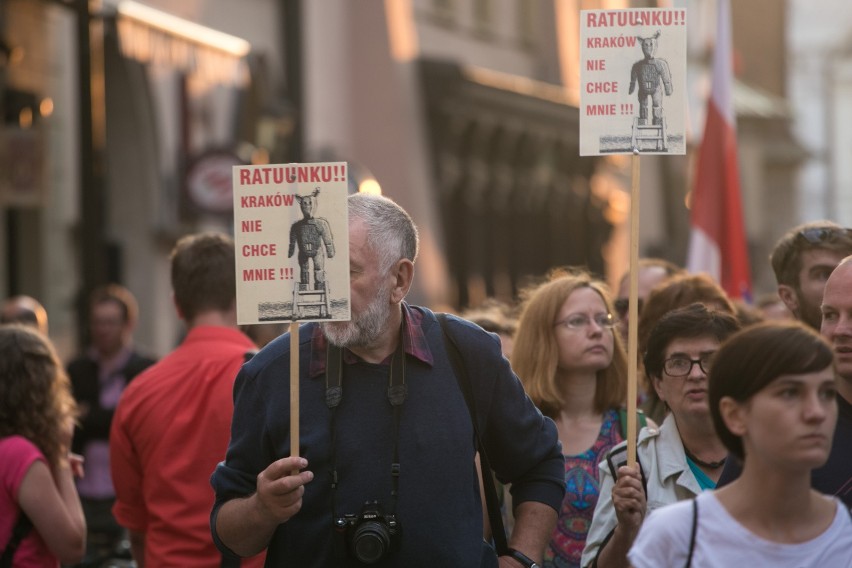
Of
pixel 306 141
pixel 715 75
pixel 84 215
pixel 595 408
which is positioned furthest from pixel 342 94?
pixel 595 408

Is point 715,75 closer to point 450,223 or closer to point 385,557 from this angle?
point 385,557

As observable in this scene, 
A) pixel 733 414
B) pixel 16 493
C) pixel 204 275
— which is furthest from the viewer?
pixel 204 275

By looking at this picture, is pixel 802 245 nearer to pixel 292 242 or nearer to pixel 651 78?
pixel 651 78

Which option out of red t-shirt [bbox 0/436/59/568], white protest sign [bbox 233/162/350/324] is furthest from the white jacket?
red t-shirt [bbox 0/436/59/568]

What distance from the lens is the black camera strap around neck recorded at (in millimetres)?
4871

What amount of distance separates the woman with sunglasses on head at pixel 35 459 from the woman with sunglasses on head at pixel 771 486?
252 cm

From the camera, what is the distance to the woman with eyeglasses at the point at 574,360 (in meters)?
6.69

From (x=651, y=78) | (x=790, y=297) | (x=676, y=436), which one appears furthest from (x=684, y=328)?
(x=790, y=297)

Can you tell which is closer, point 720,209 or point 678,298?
point 678,298

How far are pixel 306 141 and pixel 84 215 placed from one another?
998 cm

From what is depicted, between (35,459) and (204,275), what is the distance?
0.93 meters

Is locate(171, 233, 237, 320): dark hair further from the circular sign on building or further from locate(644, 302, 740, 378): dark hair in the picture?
the circular sign on building

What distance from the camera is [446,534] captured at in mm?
4910

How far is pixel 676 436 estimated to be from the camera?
5625 millimetres
